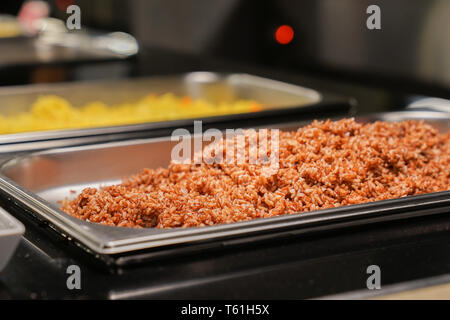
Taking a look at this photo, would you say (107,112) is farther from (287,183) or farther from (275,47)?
(275,47)

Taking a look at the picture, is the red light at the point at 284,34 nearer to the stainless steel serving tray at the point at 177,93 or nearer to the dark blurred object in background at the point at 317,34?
the dark blurred object in background at the point at 317,34

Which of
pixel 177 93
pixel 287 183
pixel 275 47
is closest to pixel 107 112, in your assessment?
pixel 177 93

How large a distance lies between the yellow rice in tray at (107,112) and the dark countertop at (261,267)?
3.43 feet

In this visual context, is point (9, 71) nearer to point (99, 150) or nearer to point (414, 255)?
point (99, 150)

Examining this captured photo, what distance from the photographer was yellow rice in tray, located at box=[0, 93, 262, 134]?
7.58ft

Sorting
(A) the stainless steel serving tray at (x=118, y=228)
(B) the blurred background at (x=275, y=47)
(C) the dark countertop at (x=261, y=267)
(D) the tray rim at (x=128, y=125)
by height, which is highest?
(B) the blurred background at (x=275, y=47)

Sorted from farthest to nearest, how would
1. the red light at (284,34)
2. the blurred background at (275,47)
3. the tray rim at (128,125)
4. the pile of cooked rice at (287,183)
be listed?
the red light at (284,34) → the blurred background at (275,47) → the tray rim at (128,125) → the pile of cooked rice at (287,183)

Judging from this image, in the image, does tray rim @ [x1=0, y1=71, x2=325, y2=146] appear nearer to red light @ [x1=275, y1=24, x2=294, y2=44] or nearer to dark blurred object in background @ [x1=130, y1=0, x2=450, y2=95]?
dark blurred object in background @ [x1=130, y1=0, x2=450, y2=95]

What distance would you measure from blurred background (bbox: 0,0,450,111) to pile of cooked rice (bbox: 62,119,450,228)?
743 millimetres

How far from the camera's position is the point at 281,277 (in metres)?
1.09

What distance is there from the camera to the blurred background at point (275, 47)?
2.84 metres

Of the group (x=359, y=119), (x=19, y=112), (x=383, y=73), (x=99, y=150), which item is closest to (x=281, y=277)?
(x=99, y=150)

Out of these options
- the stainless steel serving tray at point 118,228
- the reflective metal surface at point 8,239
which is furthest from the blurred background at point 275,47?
the reflective metal surface at point 8,239

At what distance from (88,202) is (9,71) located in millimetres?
1810
